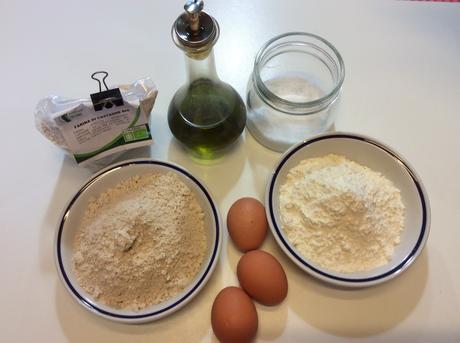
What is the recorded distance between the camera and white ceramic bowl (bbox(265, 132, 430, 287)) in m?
0.78

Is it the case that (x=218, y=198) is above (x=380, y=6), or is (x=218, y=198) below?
below

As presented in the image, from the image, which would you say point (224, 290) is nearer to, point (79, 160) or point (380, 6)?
point (79, 160)

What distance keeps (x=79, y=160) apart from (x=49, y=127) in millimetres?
91

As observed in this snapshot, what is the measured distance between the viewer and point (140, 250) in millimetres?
789

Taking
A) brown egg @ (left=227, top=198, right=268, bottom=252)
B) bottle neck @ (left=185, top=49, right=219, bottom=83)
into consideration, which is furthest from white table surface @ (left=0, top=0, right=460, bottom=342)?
bottle neck @ (left=185, top=49, right=219, bottom=83)

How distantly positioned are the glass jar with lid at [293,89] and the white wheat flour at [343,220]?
0.13 meters

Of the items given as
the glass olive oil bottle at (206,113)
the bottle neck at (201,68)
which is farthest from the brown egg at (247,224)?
the bottle neck at (201,68)

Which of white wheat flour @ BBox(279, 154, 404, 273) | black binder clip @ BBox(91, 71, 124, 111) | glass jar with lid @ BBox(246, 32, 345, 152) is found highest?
black binder clip @ BBox(91, 71, 124, 111)

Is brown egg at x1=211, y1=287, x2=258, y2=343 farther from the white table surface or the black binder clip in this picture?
the black binder clip

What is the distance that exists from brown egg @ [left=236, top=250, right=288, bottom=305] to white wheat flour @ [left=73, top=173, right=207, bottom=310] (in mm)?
90

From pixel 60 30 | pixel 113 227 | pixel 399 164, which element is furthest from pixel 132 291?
pixel 60 30

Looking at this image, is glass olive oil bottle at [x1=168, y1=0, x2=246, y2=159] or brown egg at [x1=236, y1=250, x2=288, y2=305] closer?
brown egg at [x1=236, y1=250, x2=288, y2=305]

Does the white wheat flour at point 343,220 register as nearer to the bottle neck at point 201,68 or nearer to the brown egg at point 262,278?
the brown egg at point 262,278

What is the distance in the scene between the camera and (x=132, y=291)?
778 millimetres
